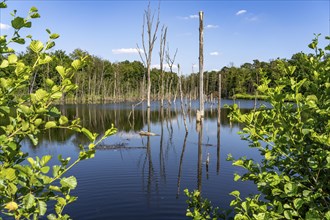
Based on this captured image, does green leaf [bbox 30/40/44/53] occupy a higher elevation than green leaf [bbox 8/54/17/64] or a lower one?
higher

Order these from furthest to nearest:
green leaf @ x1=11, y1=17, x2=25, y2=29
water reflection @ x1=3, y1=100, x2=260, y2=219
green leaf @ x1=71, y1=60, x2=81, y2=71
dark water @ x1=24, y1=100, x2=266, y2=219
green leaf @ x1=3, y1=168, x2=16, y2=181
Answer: water reflection @ x1=3, y1=100, x2=260, y2=219
dark water @ x1=24, y1=100, x2=266, y2=219
green leaf @ x1=71, y1=60, x2=81, y2=71
green leaf @ x1=11, y1=17, x2=25, y2=29
green leaf @ x1=3, y1=168, x2=16, y2=181

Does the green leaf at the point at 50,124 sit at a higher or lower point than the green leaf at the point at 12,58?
lower

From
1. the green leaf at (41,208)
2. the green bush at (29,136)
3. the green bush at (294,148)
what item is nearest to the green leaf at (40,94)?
the green bush at (29,136)

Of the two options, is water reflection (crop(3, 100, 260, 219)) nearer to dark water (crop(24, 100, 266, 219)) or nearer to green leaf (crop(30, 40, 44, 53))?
dark water (crop(24, 100, 266, 219))

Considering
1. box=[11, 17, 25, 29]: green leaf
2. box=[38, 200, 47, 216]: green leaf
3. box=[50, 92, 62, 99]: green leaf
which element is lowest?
box=[38, 200, 47, 216]: green leaf

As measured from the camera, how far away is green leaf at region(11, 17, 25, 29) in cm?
183

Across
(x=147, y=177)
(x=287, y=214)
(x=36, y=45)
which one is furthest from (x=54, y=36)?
(x=147, y=177)

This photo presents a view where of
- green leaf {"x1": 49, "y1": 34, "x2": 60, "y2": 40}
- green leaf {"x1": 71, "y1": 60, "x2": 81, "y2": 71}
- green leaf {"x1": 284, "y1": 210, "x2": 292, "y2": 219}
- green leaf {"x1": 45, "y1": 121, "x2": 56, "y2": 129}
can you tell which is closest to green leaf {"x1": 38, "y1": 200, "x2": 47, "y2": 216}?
green leaf {"x1": 45, "y1": 121, "x2": 56, "y2": 129}

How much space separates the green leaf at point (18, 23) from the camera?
1.83m

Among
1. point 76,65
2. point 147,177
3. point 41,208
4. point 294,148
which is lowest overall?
point 147,177

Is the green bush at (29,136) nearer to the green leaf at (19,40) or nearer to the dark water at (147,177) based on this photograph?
the green leaf at (19,40)

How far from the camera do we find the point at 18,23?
1.86 metres

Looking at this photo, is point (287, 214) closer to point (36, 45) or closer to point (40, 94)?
point (40, 94)

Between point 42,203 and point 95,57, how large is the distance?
87768mm
